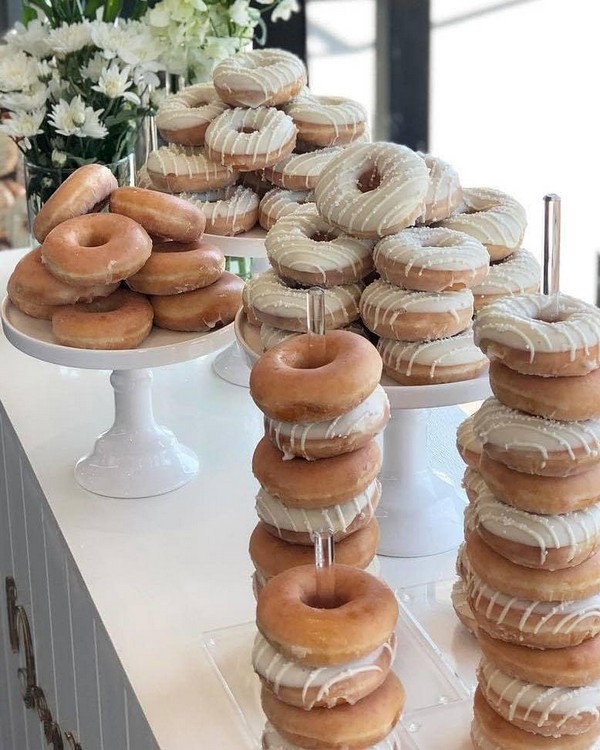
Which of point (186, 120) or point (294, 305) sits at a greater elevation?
point (186, 120)

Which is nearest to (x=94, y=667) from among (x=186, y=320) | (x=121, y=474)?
(x=121, y=474)

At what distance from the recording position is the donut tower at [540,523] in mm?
708

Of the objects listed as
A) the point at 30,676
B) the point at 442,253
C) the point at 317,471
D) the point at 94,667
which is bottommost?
the point at 30,676

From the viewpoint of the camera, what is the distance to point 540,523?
2.39ft

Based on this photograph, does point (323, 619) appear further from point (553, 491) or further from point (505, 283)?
point (505, 283)

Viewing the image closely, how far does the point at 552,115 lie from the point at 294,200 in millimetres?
1807

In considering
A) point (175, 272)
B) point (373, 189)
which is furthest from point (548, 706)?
point (175, 272)

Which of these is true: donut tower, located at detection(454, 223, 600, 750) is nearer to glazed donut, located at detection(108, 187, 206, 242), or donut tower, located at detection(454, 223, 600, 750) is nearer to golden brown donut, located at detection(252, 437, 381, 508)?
golden brown donut, located at detection(252, 437, 381, 508)

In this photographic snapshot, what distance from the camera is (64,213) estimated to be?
1.15 meters

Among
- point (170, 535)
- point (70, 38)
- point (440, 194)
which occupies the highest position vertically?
point (70, 38)

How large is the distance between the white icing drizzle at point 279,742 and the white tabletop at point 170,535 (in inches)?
3.2

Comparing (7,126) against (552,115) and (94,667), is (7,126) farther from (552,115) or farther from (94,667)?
(552,115)

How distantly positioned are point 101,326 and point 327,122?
382 mm

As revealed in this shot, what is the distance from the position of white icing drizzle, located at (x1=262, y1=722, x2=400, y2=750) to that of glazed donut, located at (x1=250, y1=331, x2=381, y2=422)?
0.19m
